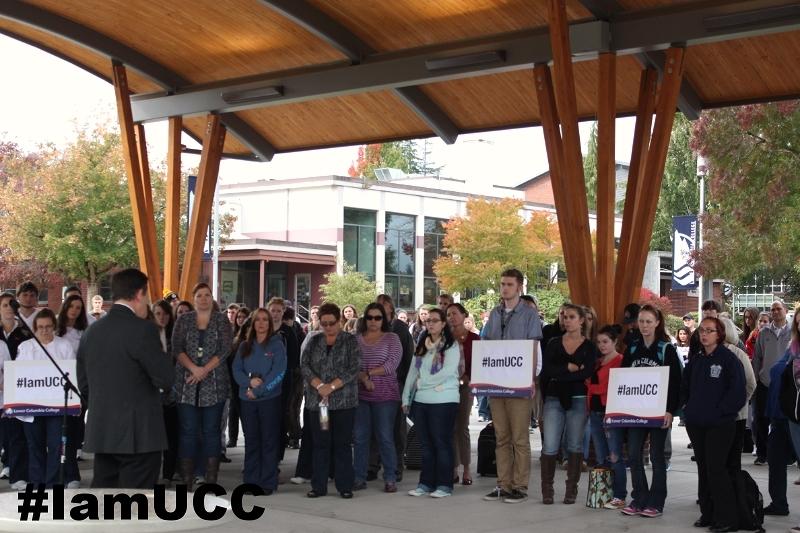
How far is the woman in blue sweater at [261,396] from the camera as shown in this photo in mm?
12023

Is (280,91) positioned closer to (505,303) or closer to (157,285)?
(157,285)

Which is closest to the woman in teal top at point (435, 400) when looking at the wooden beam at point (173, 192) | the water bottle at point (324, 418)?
the water bottle at point (324, 418)

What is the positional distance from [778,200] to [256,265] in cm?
3117

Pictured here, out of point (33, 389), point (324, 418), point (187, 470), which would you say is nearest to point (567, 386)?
point (324, 418)

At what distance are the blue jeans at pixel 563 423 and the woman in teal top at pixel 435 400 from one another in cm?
103

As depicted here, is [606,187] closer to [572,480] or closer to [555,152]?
[555,152]

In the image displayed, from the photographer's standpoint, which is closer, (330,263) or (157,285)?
(157,285)

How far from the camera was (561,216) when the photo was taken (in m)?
15.0

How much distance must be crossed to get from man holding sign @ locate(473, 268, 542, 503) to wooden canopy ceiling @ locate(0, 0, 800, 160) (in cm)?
456

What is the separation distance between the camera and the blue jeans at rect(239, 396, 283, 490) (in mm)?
12055

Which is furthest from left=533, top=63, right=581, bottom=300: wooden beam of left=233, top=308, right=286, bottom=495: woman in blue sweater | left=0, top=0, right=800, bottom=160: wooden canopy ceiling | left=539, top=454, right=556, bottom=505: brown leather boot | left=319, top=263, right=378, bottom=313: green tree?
left=319, top=263, right=378, bottom=313: green tree

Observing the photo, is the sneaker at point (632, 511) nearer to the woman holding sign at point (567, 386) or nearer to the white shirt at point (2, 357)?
the woman holding sign at point (567, 386)

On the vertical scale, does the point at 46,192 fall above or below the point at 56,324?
above

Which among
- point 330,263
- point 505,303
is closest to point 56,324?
point 505,303
